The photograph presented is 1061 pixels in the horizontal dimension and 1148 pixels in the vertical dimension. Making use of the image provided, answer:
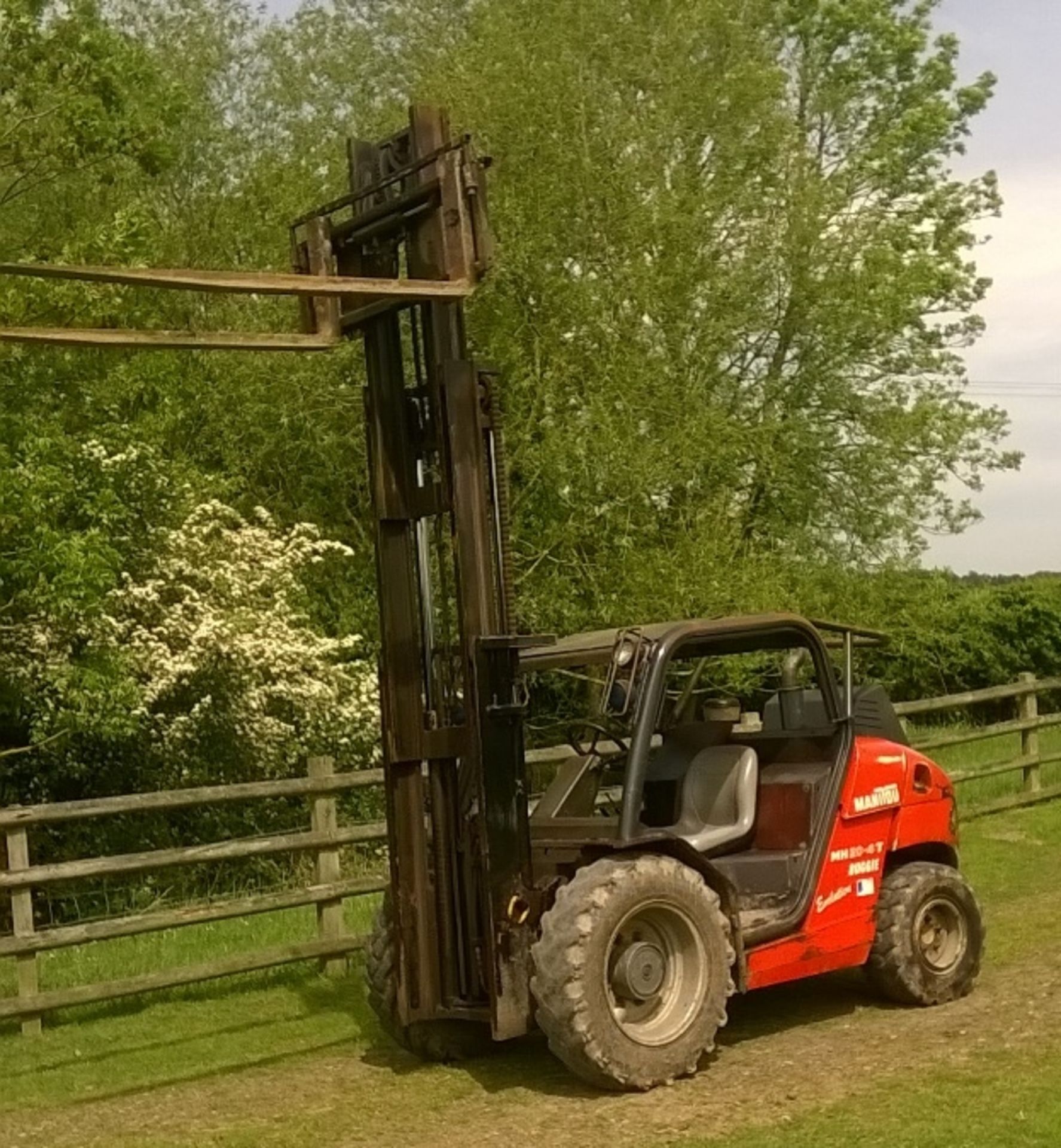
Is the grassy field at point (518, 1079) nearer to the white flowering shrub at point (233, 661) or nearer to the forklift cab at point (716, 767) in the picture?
the forklift cab at point (716, 767)

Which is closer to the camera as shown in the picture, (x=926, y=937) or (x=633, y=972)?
(x=633, y=972)

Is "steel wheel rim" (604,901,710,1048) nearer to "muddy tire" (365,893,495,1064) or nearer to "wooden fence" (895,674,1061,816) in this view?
"muddy tire" (365,893,495,1064)

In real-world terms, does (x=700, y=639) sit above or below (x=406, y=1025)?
above

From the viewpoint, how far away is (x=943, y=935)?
348 inches

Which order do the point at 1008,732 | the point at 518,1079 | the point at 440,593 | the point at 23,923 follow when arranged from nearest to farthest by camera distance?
1. the point at 518,1079
2. the point at 440,593
3. the point at 23,923
4. the point at 1008,732

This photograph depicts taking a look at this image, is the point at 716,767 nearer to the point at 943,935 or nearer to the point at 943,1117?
the point at 943,935

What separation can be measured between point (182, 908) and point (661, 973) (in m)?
4.01

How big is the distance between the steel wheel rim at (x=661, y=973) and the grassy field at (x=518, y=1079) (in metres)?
0.27

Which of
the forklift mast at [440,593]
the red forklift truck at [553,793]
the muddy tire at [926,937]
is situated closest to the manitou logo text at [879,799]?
the red forklift truck at [553,793]

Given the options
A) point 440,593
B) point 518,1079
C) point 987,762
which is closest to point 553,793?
point 440,593

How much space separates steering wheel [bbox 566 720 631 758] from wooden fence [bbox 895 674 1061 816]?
22.2ft

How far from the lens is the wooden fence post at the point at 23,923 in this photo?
9727mm

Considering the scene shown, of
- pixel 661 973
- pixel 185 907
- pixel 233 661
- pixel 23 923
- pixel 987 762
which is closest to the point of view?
pixel 661 973

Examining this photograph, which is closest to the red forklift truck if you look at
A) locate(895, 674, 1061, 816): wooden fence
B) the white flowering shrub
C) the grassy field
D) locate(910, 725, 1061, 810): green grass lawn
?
the grassy field
